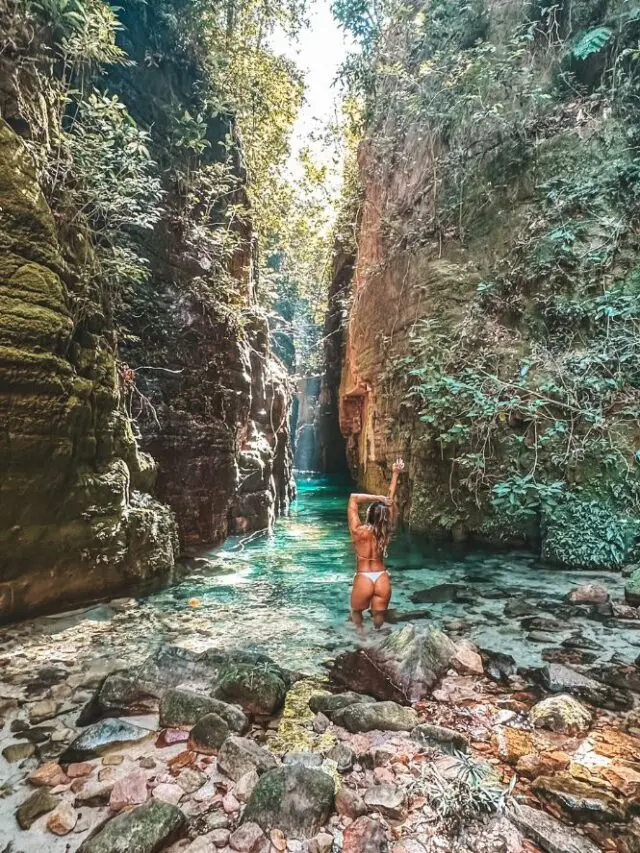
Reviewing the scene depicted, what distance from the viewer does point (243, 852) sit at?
1.80m

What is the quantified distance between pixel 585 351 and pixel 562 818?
21.4 feet

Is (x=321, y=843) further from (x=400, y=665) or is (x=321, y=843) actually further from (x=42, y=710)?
(x=42, y=710)

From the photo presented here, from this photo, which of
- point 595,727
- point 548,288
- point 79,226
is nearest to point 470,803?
point 595,727

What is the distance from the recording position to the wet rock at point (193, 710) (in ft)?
8.71

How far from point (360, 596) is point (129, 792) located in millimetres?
2835

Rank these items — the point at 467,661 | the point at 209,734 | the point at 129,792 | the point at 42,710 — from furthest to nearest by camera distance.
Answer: the point at 467,661
the point at 42,710
the point at 209,734
the point at 129,792

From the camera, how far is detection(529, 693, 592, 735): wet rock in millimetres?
2617

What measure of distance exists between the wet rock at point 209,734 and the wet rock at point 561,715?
1.86 m

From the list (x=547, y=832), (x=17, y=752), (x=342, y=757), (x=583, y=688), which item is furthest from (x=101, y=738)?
(x=583, y=688)

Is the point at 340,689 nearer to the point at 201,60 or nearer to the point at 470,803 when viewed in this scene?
the point at 470,803

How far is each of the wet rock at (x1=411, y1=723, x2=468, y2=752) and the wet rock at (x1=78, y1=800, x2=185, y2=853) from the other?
1330 mm

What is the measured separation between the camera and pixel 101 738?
8.08 feet

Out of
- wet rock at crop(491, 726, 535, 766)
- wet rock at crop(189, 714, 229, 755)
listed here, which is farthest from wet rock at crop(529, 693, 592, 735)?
wet rock at crop(189, 714, 229, 755)

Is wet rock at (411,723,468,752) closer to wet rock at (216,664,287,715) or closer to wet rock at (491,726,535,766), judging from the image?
wet rock at (491,726,535,766)
